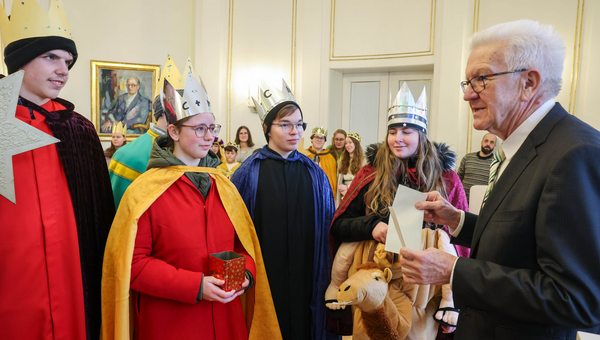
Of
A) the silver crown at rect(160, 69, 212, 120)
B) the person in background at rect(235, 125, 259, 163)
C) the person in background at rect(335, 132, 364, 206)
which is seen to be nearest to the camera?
the silver crown at rect(160, 69, 212, 120)

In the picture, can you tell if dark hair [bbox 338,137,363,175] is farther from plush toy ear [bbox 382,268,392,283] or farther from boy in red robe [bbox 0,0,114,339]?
boy in red robe [bbox 0,0,114,339]

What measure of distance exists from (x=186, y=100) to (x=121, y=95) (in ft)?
21.8

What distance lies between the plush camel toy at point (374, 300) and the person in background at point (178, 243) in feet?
1.47

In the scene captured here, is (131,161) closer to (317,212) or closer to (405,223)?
(317,212)

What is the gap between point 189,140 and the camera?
176 centimetres

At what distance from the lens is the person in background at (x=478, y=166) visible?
211 inches

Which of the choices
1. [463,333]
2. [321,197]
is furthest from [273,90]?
[463,333]

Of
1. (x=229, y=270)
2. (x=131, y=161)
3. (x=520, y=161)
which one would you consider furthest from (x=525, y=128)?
(x=131, y=161)

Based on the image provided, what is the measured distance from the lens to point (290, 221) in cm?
224

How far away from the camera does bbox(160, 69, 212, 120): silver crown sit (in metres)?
1.78

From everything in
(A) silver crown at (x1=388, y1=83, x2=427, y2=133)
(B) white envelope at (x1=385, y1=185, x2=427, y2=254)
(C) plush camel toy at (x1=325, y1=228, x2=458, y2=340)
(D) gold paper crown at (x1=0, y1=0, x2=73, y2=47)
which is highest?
(D) gold paper crown at (x1=0, y1=0, x2=73, y2=47)

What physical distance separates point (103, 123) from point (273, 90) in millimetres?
6300

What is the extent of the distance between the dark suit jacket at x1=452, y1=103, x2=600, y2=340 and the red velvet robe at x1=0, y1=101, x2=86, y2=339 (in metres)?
1.44

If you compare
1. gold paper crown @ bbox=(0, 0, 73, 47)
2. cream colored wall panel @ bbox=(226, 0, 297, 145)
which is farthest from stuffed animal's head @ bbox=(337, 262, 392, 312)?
cream colored wall panel @ bbox=(226, 0, 297, 145)
